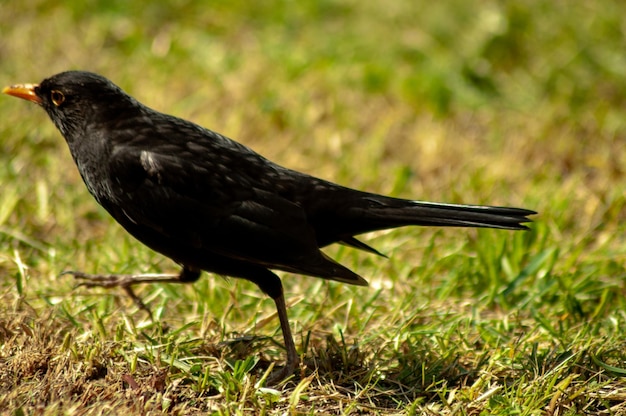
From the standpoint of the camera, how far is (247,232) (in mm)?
3961

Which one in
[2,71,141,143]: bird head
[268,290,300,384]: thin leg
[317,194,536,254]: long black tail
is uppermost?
[2,71,141,143]: bird head

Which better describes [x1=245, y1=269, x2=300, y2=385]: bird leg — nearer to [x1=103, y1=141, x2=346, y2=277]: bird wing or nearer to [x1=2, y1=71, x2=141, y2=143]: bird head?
[x1=103, y1=141, x2=346, y2=277]: bird wing

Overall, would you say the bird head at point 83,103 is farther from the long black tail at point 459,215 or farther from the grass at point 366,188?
the long black tail at point 459,215

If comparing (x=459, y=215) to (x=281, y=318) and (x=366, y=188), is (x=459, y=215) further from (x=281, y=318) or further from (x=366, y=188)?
(x=366, y=188)

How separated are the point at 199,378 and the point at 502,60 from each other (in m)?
5.21

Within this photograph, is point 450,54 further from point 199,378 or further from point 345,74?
point 199,378

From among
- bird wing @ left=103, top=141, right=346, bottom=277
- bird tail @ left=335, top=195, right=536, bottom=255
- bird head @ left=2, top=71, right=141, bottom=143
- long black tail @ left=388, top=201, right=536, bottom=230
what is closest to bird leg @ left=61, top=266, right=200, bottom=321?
bird wing @ left=103, top=141, right=346, bottom=277

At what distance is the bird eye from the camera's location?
4473mm

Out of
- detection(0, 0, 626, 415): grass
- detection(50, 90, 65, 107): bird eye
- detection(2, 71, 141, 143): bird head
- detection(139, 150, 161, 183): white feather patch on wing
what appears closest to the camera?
detection(0, 0, 626, 415): grass

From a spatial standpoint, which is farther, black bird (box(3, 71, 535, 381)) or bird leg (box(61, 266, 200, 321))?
bird leg (box(61, 266, 200, 321))

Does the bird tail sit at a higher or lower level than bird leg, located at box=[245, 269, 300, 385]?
higher

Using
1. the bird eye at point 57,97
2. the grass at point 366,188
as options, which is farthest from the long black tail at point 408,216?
the bird eye at point 57,97

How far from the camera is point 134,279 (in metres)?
4.51

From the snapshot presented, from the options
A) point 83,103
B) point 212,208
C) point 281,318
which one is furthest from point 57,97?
point 281,318
